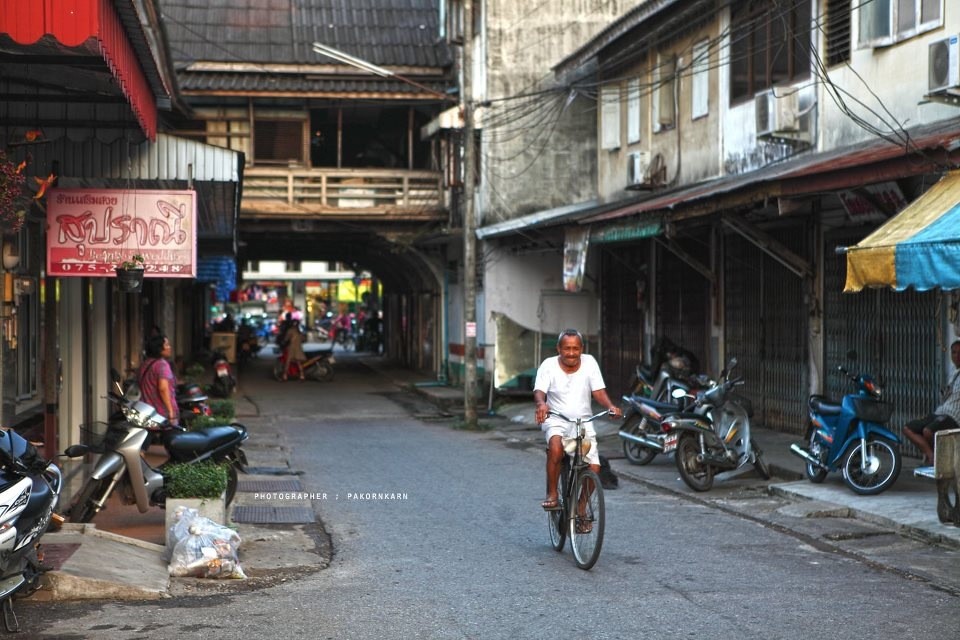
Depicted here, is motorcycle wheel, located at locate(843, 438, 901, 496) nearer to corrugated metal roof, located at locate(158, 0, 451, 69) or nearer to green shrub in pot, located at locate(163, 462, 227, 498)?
green shrub in pot, located at locate(163, 462, 227, 498)

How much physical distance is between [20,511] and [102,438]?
11.4ft

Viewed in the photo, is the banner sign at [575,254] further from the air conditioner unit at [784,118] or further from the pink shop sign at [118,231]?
the pink shop sign at [118,231]

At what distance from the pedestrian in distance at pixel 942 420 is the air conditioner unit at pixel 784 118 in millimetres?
4948

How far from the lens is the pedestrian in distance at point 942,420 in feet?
37.2

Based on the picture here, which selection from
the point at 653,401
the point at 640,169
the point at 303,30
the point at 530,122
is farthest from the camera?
the point at 303,30

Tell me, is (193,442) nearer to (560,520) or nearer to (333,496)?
(333,496)

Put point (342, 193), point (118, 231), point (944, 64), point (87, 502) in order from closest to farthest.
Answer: point (87, 502) → point (118, 231) → point (944, 64) → point (342, 193)

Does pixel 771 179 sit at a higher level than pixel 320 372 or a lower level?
higher

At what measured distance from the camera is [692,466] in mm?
12945

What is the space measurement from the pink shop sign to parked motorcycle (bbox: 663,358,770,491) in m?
5.54

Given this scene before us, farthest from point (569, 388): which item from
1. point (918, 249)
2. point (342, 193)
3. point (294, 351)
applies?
point (294, 351)

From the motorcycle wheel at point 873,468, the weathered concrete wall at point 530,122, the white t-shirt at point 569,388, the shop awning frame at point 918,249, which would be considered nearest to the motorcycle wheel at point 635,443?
the motorcycle wheel at point 873,468

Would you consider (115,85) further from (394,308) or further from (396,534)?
(394,308)

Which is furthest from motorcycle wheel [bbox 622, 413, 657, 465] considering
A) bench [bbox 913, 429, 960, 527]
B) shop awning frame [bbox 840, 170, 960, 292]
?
bench [bbox 913, 429, 960, 527]
